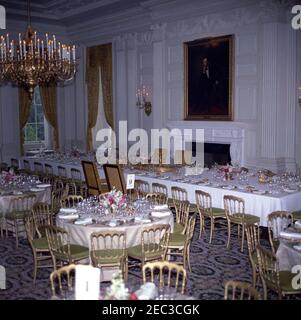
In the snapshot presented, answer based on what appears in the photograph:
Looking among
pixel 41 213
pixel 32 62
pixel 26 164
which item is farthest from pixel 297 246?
pixel 26 164

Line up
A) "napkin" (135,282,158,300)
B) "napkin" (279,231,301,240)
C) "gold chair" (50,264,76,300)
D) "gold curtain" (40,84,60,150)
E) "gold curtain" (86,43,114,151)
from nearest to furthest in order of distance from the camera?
1. "napkin" (135,282,158,300)
2. "gold chair" (50,264,76,300)
3. "napkin" (279,231,301,240)
4. "gold curtain" (86,43,114,151)
5. "gold curtain" (40,84,60,150)

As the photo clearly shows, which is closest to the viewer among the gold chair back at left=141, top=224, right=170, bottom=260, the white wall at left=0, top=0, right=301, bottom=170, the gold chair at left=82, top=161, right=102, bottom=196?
the gold chair back at left=141, top=224, right=170, bottom=260

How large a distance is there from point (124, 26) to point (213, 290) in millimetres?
10323

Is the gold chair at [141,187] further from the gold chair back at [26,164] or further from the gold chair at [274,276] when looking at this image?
the gold chair back at [26,164]

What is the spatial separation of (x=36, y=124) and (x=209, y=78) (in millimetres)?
6823

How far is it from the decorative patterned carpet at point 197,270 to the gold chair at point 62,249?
17.5 inches

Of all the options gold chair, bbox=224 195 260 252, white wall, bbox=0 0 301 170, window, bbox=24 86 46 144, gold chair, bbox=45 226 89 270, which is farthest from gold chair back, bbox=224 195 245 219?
window, bbox=24 86 46 144

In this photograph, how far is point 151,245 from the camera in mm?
5680

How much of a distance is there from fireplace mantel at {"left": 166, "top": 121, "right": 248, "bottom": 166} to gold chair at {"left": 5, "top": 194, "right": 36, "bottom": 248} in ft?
17.6

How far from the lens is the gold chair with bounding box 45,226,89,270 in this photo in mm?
5391

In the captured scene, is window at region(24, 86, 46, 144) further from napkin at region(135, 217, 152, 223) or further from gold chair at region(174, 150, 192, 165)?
napkin at region(135, 217, 152, 223)

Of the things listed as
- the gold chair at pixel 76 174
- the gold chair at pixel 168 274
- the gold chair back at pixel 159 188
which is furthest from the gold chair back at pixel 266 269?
the gold chair at pixel 76 174

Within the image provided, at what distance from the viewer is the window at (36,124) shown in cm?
1552
